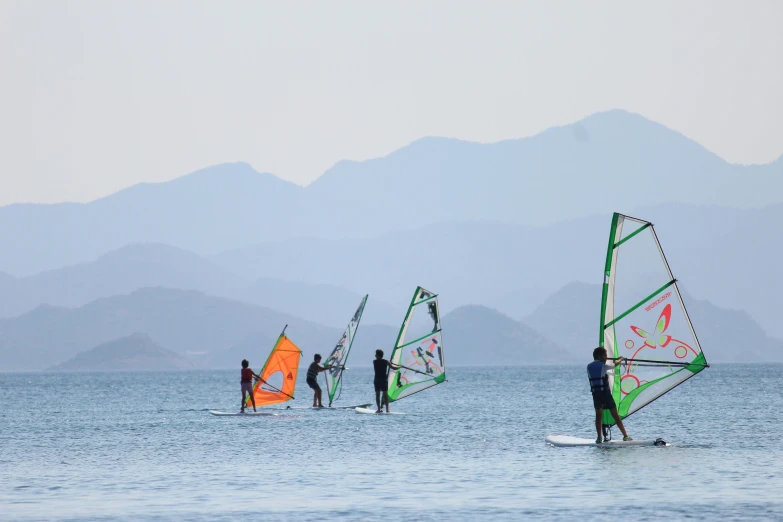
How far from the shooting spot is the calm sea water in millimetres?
19359

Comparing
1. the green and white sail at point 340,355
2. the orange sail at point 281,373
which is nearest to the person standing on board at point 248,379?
the orange sail at point 281,373

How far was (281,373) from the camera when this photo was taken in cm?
4391

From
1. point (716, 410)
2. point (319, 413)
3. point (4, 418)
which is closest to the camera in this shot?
point (319, 413)

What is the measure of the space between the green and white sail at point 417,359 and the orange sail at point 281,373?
13.2 ft

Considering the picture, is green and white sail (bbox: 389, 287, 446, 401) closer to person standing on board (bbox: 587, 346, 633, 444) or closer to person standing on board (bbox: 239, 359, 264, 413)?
person standing on board (bbox: 239, 359, 264, 413)

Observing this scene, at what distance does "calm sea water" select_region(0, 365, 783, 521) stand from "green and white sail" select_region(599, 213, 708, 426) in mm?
1414

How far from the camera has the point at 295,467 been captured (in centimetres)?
2547

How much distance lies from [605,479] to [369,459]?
20.6ft

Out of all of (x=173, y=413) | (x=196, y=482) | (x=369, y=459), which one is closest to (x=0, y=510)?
(x=196, y=482)

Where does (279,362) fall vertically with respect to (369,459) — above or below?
above

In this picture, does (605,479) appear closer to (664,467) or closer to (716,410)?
(664,467)

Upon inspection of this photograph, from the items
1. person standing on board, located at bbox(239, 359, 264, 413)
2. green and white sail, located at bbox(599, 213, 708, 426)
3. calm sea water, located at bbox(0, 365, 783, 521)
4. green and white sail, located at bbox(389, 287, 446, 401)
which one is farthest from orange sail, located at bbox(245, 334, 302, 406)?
green and white sail, located at bbox(599, 213, 708, 426)

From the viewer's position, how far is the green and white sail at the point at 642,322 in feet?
84.1

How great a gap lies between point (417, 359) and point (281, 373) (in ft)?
18.6
